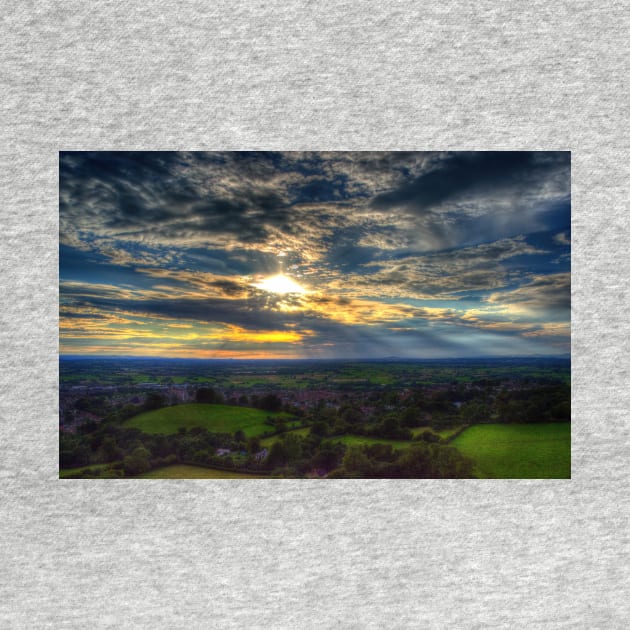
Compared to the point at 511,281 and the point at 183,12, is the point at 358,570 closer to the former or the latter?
the point at 511,281

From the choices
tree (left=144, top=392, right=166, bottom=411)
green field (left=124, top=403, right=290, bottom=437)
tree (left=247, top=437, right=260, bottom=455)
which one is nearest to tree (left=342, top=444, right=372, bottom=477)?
green field (left=124, top=403, right=290, bottom=437)

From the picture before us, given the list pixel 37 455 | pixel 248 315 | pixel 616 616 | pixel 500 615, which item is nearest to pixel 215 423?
pixel 248 315

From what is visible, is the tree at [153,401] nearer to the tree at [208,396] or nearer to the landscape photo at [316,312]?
the landscape photo at [316,312]

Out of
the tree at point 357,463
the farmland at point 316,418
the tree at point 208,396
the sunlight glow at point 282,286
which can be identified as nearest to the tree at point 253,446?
the farmland at point 316,418

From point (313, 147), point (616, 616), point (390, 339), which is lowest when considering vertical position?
point (616, 616)

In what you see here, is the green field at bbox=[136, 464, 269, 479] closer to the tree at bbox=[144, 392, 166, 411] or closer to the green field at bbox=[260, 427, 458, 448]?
the green field at bbox=[260, 427, 458, 448]
